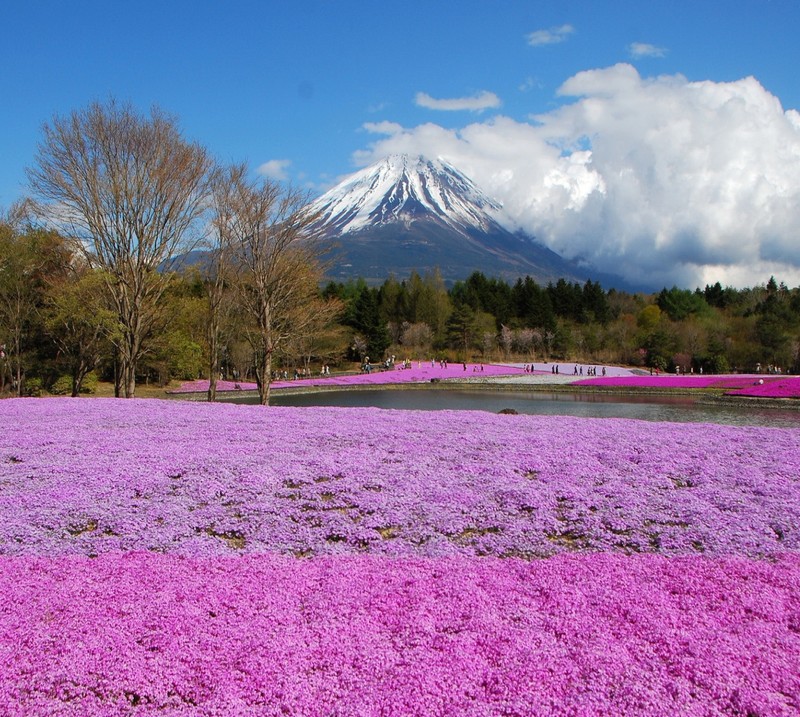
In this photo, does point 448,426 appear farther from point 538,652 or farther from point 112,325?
point 112,325

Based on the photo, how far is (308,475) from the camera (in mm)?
10820

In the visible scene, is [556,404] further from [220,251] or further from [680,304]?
[680,304]

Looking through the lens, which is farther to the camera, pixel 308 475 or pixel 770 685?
pixel 308 475

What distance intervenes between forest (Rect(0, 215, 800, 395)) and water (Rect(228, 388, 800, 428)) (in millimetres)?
5722

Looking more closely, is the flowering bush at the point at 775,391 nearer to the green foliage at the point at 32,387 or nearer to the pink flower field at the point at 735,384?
the pink flower field at the point at 735,384

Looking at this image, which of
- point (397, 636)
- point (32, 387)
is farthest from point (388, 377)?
point (397, 636)

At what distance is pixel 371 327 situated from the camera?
3506 inches

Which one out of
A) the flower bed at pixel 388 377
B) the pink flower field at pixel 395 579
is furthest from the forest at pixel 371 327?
the pink flower field at pixel 395 579

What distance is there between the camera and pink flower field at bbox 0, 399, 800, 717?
4.68 meters

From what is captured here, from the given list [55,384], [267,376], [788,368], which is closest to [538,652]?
[267,376]

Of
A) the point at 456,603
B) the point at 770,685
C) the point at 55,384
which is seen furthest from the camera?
the point at 55,384

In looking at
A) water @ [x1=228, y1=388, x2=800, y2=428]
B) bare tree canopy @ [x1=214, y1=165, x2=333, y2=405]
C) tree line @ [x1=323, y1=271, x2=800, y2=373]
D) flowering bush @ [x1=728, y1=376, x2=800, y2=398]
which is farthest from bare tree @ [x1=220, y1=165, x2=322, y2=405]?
tree line @ [x1=323, y1=271, x2=800, y2=373]

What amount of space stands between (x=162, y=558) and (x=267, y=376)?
921 inches

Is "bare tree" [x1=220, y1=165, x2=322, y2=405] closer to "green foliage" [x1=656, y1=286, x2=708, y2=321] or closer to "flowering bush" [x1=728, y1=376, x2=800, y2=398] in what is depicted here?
"flowering bush" [x1=728, y1=376, x2=800, y2=398]
